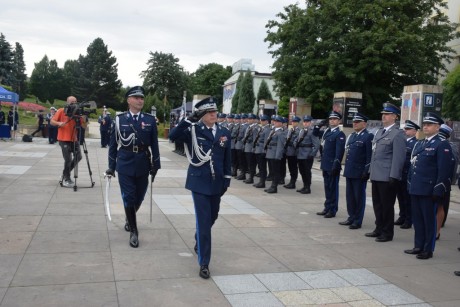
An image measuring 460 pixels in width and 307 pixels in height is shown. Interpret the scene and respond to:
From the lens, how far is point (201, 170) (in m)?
5.18

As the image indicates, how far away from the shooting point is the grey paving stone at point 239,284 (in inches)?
183

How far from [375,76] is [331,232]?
21.0m

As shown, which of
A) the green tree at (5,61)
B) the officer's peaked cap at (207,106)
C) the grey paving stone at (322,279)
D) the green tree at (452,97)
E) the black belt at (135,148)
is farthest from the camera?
the green tree at (5,61)

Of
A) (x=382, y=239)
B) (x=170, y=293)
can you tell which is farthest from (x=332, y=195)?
(x=170, y=293)

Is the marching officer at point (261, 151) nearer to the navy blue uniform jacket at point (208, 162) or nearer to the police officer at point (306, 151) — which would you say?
the police officer at point (306, 151)

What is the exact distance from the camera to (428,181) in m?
6.09

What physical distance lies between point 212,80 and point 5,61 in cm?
3492

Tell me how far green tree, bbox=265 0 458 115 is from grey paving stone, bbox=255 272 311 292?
66.4 ft

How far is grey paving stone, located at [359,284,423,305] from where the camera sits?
14.9 feet

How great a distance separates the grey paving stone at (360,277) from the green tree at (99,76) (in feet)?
270

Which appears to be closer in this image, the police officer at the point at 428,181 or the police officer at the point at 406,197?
the police officer at the point at 428,181

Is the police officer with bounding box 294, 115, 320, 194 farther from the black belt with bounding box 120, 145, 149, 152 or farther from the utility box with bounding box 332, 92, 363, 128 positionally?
the utility box with bounding box 332, 92, 363, 128

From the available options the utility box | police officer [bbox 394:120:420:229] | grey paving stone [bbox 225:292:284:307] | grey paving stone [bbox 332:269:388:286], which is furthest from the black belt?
the utility box

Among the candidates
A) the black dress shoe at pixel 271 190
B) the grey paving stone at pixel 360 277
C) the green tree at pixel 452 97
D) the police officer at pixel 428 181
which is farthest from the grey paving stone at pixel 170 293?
the green tree at pixel 452 97
